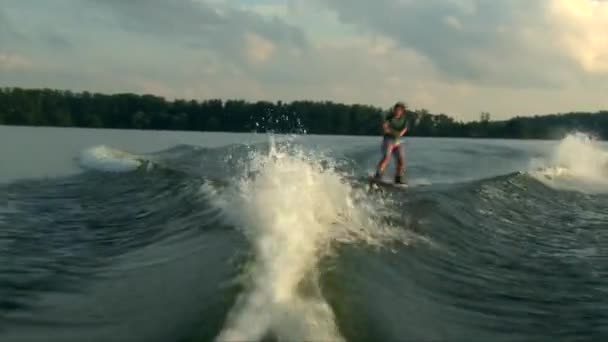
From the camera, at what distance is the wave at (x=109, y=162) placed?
23.9 metres

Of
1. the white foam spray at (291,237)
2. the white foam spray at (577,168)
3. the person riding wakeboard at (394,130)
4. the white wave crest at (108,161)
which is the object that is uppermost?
the person riding wakeboard at (394,130)

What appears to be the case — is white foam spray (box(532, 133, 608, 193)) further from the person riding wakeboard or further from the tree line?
the tree line

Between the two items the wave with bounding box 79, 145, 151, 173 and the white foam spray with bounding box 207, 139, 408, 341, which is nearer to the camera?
the white foam spray with bounding box 207, 139, 408, 341

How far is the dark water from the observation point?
18.7 feet

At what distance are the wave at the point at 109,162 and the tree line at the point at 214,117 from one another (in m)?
33.9

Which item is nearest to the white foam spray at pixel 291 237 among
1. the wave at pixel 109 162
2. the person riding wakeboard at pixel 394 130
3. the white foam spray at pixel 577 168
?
the person riding wakeboard at pixel 394 130

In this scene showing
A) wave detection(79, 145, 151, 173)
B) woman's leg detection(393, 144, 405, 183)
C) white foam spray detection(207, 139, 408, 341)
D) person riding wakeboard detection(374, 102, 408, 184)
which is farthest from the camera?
wave detection(79, 145, 151, 173)

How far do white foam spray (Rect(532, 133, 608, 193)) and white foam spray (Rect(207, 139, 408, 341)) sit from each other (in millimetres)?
11461

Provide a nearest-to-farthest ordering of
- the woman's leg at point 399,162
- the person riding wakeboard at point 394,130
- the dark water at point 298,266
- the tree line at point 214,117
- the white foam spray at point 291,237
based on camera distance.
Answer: the white foam spray at point 291,237 → the dark water at point 298,266 → the person riding wakeboard at point 394,130 → the woman's leg at point 399,162 → the tree line at point 214,117

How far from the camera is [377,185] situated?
49.4 feet

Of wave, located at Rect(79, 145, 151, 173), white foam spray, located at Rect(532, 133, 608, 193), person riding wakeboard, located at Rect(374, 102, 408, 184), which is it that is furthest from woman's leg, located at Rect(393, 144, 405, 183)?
wave, located at Rect(79, 145, 151, 173)

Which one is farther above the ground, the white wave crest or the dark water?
the dark water

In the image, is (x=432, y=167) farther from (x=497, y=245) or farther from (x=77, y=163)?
(x=497, y=245)

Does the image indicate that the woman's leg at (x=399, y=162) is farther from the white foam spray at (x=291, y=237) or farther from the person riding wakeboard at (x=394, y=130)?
the white foam spray at (x=291, y=237)
